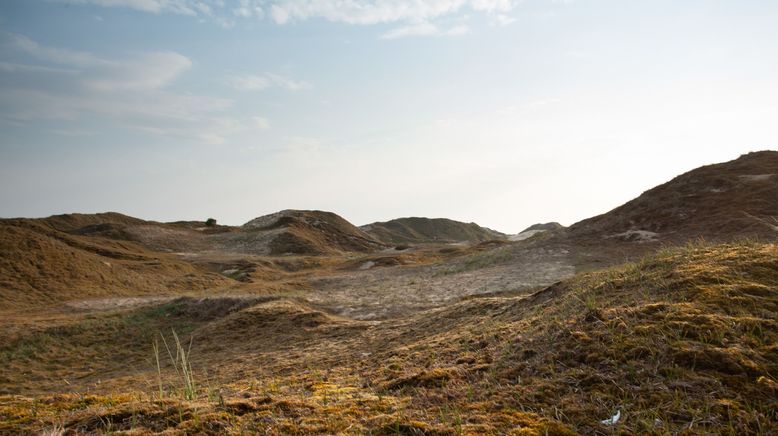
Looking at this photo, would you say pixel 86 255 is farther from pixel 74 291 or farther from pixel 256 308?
pixel 256 308

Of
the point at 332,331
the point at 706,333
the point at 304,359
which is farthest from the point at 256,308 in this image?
the point at 706,333

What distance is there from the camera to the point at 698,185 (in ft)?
95.0

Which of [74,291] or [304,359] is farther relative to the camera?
[74,291]

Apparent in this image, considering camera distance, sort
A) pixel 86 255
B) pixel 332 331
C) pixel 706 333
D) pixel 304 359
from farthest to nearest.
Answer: pixel 86 255 < pixel 332 331 < pixel 304 359 < pixel 706 333

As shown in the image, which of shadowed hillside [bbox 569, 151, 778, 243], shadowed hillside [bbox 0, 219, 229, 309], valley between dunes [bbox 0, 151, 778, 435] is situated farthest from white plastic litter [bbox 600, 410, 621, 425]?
shadowed hillside [bbox 0, 219, 229, 309]

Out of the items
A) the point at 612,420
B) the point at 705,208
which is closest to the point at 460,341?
the point at 612,420

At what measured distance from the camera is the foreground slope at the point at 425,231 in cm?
9169

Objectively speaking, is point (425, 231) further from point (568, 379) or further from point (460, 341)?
point (568, 379)

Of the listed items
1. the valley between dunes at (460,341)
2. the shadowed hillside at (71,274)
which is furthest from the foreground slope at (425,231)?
the valley between dunes at (460,341)

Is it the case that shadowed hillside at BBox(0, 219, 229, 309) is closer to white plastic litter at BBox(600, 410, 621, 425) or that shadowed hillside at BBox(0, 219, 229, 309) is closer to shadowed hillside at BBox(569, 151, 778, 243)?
shadowed hillside at BBox(569, 151, 778, 243)

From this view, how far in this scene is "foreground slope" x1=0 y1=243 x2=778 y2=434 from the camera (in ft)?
13.3

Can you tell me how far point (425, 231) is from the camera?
101062mm

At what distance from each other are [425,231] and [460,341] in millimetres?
93151

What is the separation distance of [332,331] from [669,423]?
11735 millimetres
